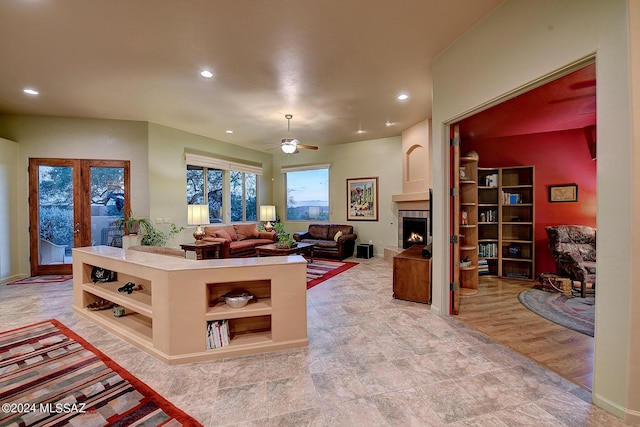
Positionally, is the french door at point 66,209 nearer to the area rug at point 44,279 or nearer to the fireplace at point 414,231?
the area rug at point 44,279

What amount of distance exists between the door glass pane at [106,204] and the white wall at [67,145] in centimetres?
26

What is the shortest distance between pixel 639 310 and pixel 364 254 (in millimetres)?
5598

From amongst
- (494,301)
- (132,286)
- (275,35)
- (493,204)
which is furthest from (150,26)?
(493,204)

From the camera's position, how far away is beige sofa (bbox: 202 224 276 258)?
240 inches

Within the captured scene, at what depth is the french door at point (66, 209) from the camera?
5250 millimetres

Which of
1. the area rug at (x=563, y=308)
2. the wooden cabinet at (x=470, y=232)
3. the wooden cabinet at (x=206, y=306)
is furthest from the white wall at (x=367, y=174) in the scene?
the wooden cabinet at (x=206, y=306)

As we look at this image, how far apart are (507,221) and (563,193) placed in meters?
1.00

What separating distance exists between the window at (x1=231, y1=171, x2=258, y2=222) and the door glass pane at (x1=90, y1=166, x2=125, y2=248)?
2.82 metres

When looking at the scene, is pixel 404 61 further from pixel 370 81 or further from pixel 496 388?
pixel 496 388

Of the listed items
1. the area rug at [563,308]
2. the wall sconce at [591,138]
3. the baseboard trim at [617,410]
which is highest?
the wall sconce at [591,138]

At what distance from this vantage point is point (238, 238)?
23.0 ft

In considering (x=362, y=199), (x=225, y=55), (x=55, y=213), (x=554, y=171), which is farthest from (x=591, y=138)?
(x=55, y=213)

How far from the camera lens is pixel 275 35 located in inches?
111

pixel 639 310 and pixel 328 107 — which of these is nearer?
pixel 639 310
